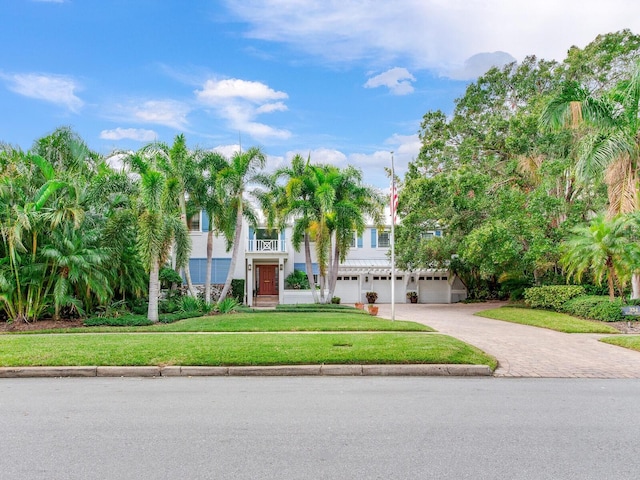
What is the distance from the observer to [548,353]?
10.7 m

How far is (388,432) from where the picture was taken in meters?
5.06

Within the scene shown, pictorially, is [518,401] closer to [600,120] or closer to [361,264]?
[600,120]

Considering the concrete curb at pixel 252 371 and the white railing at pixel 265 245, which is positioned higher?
the white railing at pixel 265 245

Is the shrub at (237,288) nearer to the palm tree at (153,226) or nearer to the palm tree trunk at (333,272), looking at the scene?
the palm tree trunk at (333,272)

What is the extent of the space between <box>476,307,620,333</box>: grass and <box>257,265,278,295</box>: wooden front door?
533 inches

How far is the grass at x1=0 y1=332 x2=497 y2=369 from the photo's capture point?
8602mm

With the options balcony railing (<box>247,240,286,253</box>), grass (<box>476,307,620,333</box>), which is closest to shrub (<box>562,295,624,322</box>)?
grass (<box>476,307,620,333</box>)

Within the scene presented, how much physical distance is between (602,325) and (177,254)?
49.8ft

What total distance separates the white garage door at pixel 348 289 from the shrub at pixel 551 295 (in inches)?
472

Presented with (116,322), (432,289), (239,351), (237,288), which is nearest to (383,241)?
(432,289)

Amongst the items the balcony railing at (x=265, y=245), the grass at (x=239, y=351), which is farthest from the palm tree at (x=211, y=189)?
the grass at (x=239, y=351)

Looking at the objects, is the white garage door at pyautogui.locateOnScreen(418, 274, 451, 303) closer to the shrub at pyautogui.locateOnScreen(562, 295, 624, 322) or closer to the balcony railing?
the balcony railing

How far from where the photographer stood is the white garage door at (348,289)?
31.4 meters

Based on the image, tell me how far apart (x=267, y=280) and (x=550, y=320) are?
18.0 meters
